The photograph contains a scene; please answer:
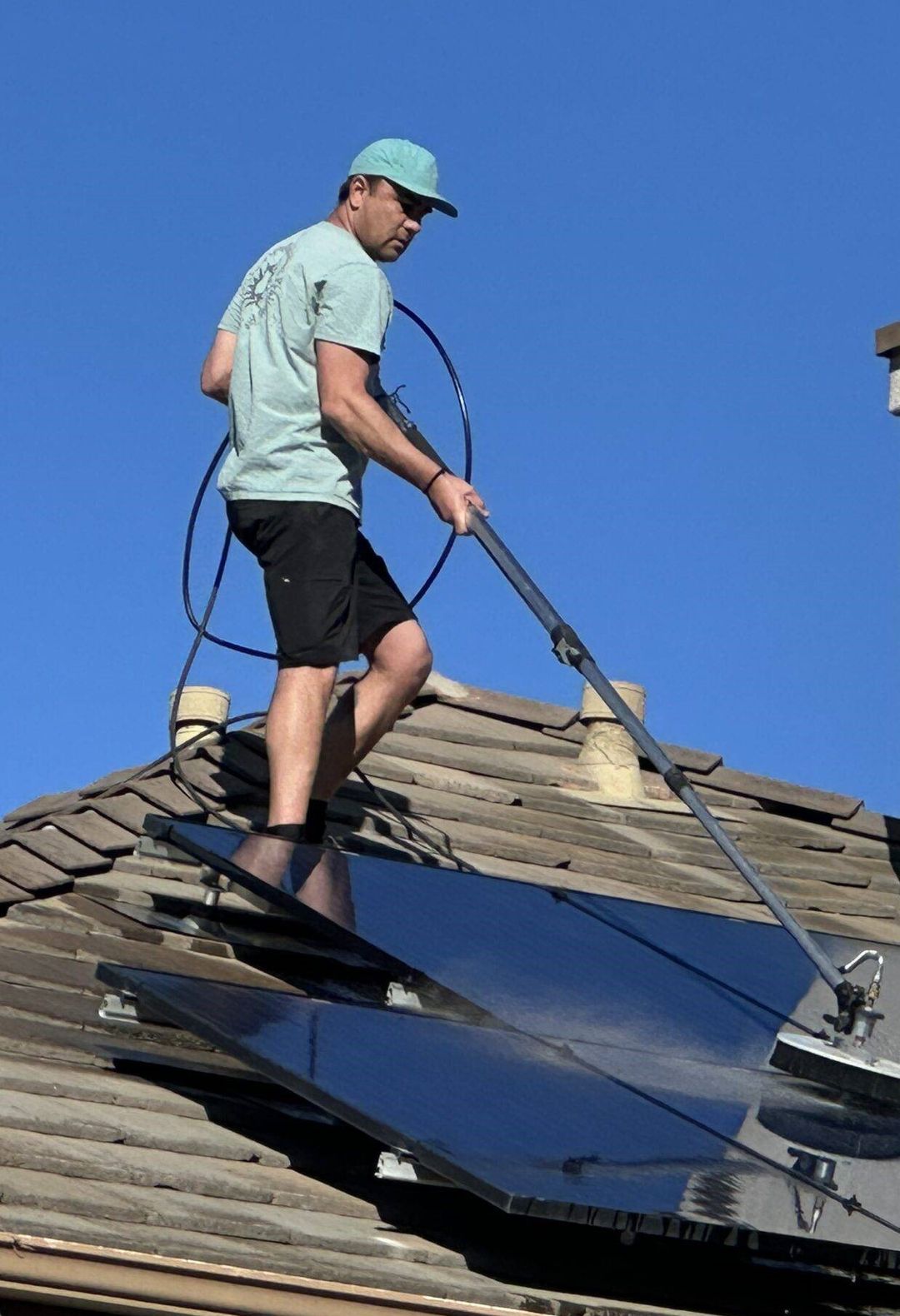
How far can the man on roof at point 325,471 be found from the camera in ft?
18.8

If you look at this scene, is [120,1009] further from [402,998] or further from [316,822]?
[316,822]

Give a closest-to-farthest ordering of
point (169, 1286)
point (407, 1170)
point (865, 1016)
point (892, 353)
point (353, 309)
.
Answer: point (169, 1286) → point (407, 1170) → point (865, 1016) → point (353, 309) → point (892, 353)

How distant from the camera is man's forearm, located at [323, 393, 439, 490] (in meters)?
5.69

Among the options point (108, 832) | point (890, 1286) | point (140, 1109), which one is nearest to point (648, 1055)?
point (890, 1286)

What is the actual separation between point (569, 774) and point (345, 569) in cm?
249

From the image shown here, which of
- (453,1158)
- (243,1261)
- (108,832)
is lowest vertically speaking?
(243,1261)

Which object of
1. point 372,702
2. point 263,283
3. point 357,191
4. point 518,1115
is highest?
point 357,191

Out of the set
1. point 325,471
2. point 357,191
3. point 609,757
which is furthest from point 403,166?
point 609,757

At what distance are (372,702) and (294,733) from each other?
47 centimetres

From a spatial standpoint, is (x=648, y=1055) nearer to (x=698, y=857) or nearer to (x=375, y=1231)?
(x=375, y=1231)

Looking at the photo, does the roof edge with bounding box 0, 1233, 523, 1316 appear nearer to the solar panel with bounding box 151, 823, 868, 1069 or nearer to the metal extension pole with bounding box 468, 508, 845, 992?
the solar panel with bounding box 151, 823, 868, 1069

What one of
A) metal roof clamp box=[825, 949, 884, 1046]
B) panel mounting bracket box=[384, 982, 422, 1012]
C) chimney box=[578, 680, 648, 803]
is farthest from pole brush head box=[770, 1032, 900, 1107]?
chimney box=[578, 680, 648, 803]

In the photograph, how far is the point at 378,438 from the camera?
5688 mm

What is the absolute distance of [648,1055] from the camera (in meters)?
4.86
